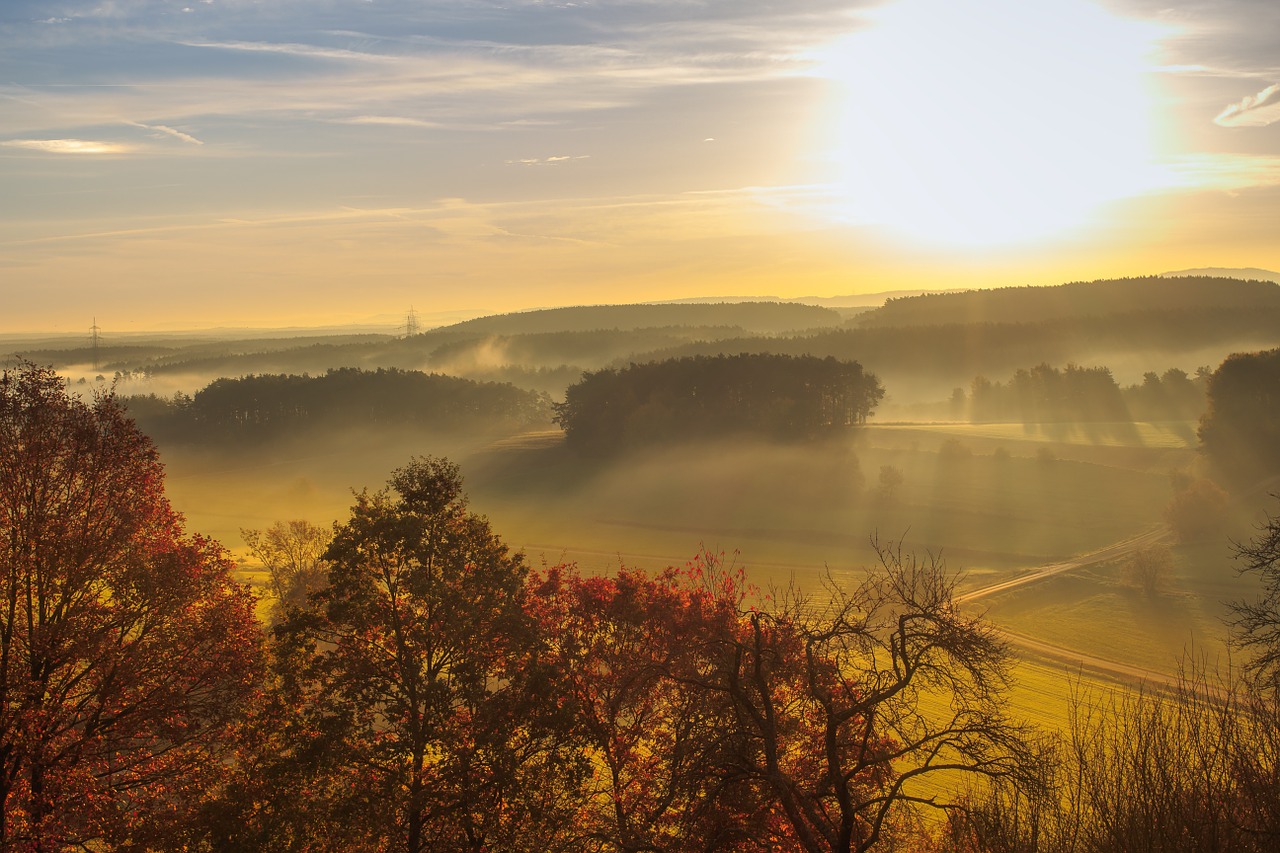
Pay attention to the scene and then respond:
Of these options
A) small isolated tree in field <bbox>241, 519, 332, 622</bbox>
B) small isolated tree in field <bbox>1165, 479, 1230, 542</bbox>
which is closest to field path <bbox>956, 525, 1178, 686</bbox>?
small isolated tree in field <bbox>1165, 479, 1230, 542</bbox>

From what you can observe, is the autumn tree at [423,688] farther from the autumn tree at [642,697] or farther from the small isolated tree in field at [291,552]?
the small isolated tree in field at [291,552]

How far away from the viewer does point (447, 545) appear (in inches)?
774

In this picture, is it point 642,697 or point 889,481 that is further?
point 889,481

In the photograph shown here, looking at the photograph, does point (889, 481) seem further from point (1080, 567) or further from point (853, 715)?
point (853, 715)

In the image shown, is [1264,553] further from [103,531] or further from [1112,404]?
[1112,404]

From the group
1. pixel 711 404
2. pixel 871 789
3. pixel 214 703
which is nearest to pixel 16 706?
pixel 214 703

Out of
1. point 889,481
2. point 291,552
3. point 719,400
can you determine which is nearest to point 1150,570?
point 889,481

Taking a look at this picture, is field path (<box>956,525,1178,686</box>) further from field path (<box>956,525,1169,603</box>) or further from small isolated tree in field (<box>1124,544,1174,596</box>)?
small isolated tree in field (<box>1124,544,1174,596</box>)

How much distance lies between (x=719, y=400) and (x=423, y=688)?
Answer: 100 m

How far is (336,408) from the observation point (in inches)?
6240

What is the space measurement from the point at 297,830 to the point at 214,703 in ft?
9.78

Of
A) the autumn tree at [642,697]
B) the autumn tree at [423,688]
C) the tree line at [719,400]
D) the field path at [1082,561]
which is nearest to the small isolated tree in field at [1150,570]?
the field path at [1082,561]

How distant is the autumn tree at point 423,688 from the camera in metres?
17.8

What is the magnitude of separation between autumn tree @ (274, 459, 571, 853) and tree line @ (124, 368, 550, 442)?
13179 cm
